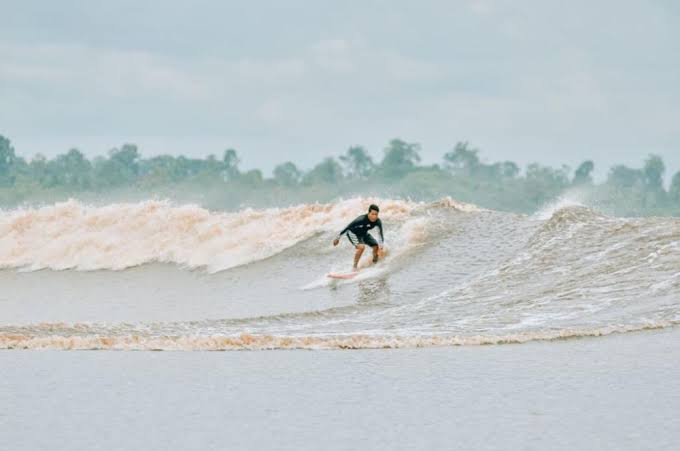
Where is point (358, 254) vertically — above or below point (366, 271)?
above

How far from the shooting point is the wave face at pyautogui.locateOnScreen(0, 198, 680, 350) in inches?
619

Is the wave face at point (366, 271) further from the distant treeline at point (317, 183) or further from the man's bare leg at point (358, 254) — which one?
the distant treeline at point (317, 183)

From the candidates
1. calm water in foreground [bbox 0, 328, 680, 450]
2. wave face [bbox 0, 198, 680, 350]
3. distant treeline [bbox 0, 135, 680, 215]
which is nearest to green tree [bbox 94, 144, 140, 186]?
distant treeline [bbox 0, 135, 680, 215]

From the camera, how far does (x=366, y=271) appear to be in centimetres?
2447

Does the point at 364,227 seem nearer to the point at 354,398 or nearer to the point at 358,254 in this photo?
the point at 358,254

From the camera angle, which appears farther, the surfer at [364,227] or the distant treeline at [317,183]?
the distant treeline at [317,183]

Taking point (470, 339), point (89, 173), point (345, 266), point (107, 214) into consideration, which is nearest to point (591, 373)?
point (470, 339)

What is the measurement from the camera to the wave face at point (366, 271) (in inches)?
619

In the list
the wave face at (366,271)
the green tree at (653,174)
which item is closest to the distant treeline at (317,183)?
the green tree at (653,174)

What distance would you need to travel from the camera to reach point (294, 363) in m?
13.4

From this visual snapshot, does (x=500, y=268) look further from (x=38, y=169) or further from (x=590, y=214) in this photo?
(x=38, y=169)

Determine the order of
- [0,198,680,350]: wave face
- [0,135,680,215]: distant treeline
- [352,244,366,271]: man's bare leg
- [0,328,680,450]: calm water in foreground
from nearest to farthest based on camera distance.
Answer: [0,328,680,450]: calm water in foreground
[0,198,680,350]: wave face
[352,244,366,271]: man's bare leg
[0,135,680,215]: distant treeline

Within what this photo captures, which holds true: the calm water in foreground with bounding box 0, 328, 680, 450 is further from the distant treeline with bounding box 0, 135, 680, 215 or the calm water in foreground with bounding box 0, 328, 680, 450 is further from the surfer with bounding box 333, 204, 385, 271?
the distant treeline with bounding box 0, 135, 680, 215

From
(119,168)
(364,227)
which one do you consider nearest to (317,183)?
(119,168)
